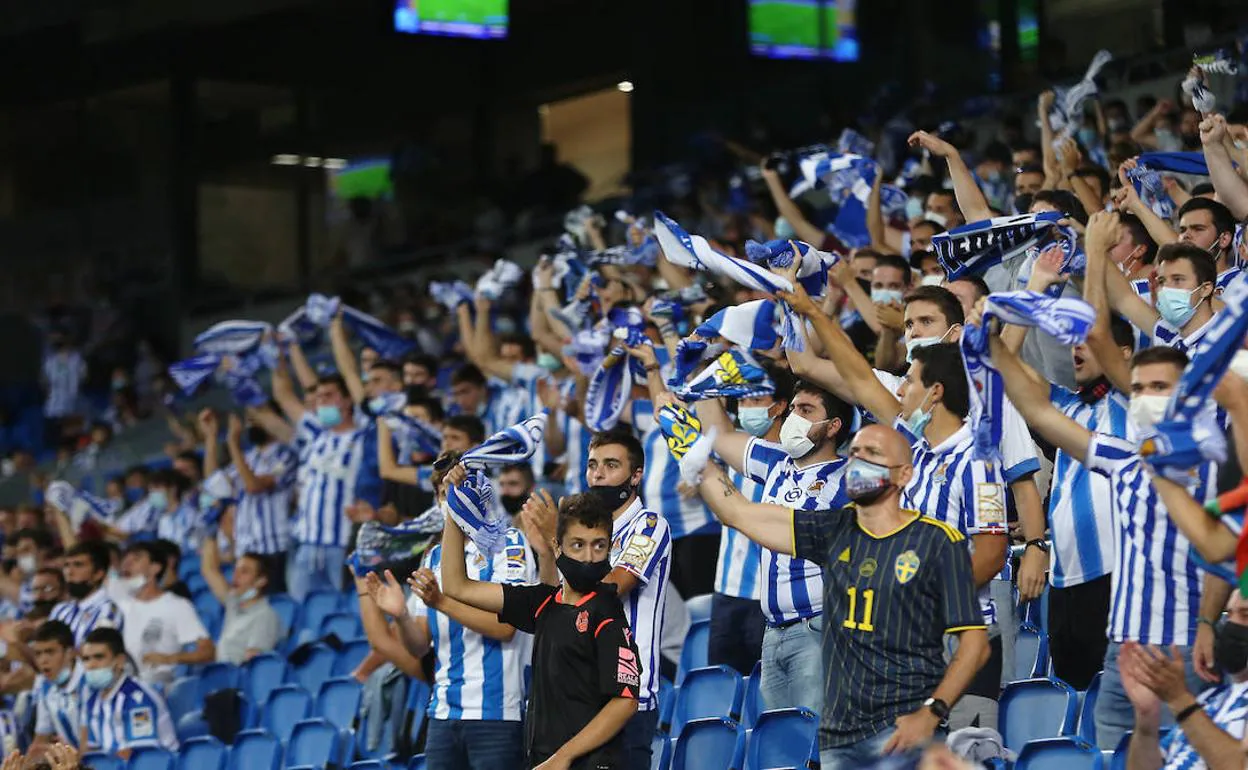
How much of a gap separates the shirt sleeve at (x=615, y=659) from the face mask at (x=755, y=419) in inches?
47.1

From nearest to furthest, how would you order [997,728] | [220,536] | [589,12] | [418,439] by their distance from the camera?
[997,728]
[418,439]
[220,536]
[589,12]

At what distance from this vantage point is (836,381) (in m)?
5.77

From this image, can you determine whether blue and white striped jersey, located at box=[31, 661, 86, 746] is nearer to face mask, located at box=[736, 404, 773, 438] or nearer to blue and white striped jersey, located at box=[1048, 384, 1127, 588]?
face mask, located at box=[736, 404, 773, 438]

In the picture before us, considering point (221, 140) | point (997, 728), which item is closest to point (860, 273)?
point (997, 728)

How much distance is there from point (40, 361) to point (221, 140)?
9.96 feet

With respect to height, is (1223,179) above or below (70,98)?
below

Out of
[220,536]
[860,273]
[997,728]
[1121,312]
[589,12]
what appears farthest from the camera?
[589,12]

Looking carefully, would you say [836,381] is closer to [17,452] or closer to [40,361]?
[17,452]

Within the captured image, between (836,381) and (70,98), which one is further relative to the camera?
(70,98)

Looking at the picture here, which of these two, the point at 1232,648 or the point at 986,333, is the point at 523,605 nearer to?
the point at 986,333

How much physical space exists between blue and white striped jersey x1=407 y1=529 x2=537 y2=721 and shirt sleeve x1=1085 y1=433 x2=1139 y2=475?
2.06m

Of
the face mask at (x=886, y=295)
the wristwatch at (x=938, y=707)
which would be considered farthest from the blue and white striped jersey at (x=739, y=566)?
the wristwatch at (x=938, y=707)

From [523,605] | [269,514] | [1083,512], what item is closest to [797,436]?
[1083,512]

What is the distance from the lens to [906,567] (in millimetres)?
4512
